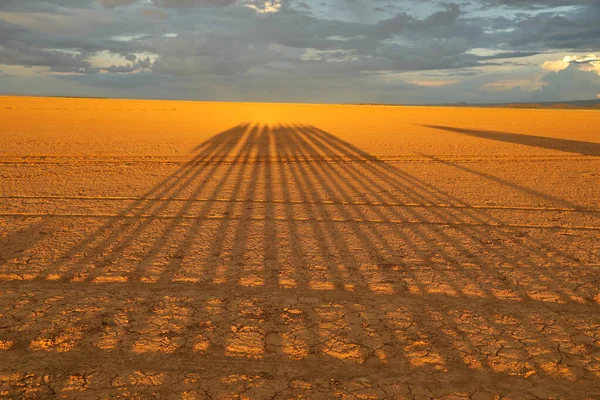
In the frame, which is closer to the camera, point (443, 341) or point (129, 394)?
point (129, 394)

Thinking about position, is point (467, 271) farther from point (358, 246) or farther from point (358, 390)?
point (358, 390)

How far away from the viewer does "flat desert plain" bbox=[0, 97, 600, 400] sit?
2.90 m

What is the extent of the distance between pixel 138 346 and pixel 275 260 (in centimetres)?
194

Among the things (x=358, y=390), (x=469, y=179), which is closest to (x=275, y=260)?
(x=358, y=390)

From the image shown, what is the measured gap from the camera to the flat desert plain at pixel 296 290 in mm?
2896

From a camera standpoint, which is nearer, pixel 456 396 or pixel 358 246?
pixel 456 396

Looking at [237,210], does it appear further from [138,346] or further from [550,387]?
[550,387]

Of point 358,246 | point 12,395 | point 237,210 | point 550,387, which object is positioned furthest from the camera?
point 237,210

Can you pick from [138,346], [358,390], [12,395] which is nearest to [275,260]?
[138,346]

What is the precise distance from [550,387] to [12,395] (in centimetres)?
318

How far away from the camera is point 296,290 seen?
4.14 m

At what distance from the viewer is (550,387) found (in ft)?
9.29

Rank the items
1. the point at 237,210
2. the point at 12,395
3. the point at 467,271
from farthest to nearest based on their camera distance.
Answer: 1. the point at 237,210
2. the point at 467,271
3. the point at 12,395

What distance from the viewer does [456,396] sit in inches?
108
